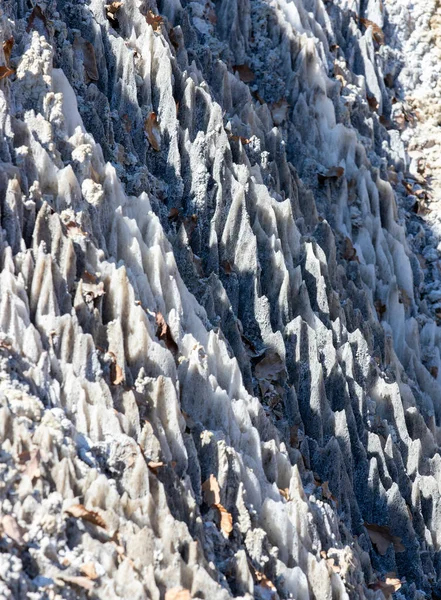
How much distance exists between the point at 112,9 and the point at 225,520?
16.7 feet

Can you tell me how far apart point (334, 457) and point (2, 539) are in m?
3.38

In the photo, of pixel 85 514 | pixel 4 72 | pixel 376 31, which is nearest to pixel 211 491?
pixel 85 514

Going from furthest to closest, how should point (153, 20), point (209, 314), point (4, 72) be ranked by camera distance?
1. point (153, 20)
2. point (209, 314)
3. point (4, 72)

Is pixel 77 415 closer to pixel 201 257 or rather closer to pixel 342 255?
pixel 201 257

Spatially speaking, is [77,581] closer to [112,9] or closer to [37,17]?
[37,17]

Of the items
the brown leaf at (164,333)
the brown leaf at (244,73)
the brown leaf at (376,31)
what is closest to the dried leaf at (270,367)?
the brown leaf at (164,333)

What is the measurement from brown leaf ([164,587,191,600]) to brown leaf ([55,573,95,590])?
0.42m

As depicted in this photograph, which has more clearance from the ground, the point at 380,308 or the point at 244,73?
the point at 244,73

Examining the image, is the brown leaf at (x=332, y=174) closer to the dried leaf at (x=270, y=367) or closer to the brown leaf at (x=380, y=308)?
the brown leaf at (x=380, y=308)

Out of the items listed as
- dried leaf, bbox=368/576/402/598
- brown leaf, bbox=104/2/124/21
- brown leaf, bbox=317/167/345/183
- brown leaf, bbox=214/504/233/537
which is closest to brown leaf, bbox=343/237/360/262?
brown leaf, bbox=317/167/345/183

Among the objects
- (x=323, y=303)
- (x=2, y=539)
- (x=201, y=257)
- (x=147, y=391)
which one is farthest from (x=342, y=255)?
(x=2, y=539)

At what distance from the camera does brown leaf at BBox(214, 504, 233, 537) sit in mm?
5133

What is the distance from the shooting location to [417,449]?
7.61 metres

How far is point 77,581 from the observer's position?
4.17 metres
